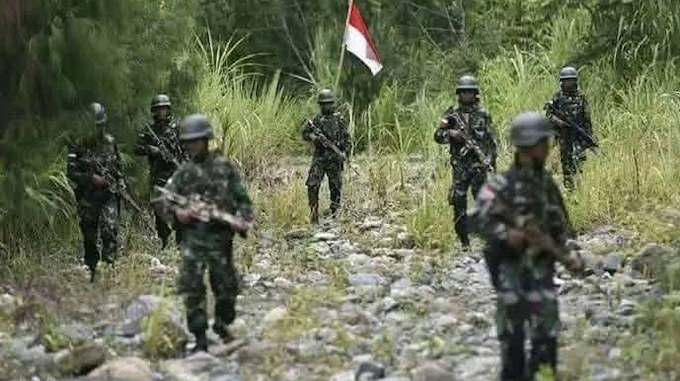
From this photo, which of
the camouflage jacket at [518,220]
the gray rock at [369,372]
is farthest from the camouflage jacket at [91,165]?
the camouflage jacket at [518,220]

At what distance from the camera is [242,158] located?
1372cm

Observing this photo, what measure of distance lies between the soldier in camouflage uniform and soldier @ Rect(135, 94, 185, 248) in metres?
3.75

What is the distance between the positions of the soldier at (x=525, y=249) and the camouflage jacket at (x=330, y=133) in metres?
6.18

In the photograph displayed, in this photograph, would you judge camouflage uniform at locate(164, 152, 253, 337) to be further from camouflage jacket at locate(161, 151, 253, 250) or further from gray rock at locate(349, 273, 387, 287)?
gray rock at locate(349, 273, 387, 287)

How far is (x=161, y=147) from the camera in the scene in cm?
1017

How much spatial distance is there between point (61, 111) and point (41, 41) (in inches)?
22.8

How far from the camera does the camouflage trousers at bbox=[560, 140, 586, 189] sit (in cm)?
1138

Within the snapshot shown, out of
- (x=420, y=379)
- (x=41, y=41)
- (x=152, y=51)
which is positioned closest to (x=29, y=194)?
(x=41, y=41)

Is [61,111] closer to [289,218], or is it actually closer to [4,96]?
[4,96]

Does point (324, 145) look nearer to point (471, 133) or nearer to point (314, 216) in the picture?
point (314, 216)

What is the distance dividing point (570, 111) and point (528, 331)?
21.2 ft

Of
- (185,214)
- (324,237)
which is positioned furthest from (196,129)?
(324,237)

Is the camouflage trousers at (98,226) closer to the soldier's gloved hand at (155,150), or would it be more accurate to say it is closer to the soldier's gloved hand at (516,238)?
the soldier's gloved hand at (155,150)

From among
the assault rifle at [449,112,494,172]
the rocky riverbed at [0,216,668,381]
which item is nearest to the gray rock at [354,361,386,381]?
the rocky riverbed at [0,216,668,381]
